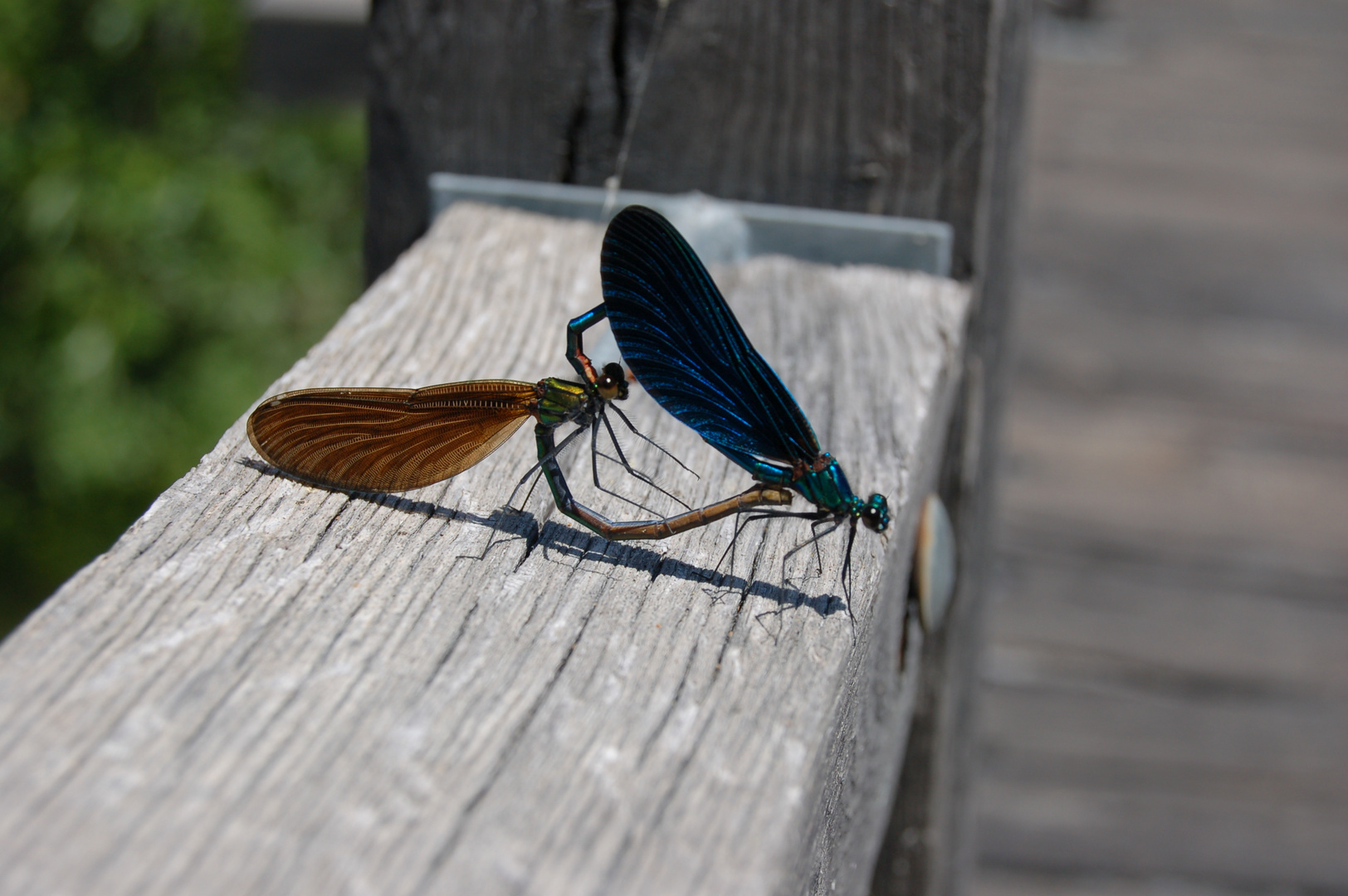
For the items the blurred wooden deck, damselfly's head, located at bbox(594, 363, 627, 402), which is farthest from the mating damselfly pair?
the blurred wooden deck

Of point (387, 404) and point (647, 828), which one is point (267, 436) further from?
point (647, 828)

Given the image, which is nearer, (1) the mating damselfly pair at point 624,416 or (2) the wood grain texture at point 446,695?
(2) the wood grain texture at point 446,695

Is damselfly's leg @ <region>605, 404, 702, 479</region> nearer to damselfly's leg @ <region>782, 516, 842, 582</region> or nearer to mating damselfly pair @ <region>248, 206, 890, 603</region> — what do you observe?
mating damselfly pair @ <region>248, 206, 890, 603</region>

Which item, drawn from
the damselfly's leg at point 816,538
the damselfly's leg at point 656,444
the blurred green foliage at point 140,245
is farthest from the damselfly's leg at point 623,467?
the blurred green foliage at point 140,245

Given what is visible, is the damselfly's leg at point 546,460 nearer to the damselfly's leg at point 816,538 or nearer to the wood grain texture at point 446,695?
the wood grain texture at point 446,695

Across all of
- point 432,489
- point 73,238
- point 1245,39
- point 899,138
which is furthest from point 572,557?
point 1245,39

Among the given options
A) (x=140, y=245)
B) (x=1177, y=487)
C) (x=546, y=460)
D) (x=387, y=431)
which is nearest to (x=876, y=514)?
(x=546, y=460)
